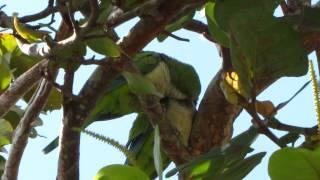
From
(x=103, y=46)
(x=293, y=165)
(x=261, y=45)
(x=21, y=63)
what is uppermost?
(x=21, y=63)

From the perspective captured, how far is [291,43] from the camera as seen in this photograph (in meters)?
0.60

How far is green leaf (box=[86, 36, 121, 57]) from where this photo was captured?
28.6 inches

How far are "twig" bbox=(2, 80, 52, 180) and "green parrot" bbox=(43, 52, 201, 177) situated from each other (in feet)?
0.76

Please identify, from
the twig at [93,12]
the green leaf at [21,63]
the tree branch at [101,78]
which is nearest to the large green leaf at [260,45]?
the twig at [93,12]

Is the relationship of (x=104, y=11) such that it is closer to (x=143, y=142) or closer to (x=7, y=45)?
(x=7, y=45)

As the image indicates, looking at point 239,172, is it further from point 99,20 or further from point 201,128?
point 201,128

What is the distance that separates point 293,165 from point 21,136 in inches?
28.6

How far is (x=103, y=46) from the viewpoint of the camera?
2.39 feet

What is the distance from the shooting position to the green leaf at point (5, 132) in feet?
3.60

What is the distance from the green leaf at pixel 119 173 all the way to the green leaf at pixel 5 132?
25.5 inches

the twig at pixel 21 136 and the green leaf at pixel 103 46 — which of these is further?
the twig at pixel 21 136

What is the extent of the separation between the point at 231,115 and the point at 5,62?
1.96 feet

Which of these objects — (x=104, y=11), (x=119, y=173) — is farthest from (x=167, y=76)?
(x=119, y=173)

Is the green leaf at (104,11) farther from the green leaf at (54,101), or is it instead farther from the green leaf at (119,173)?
the green leaf at (54,101)
